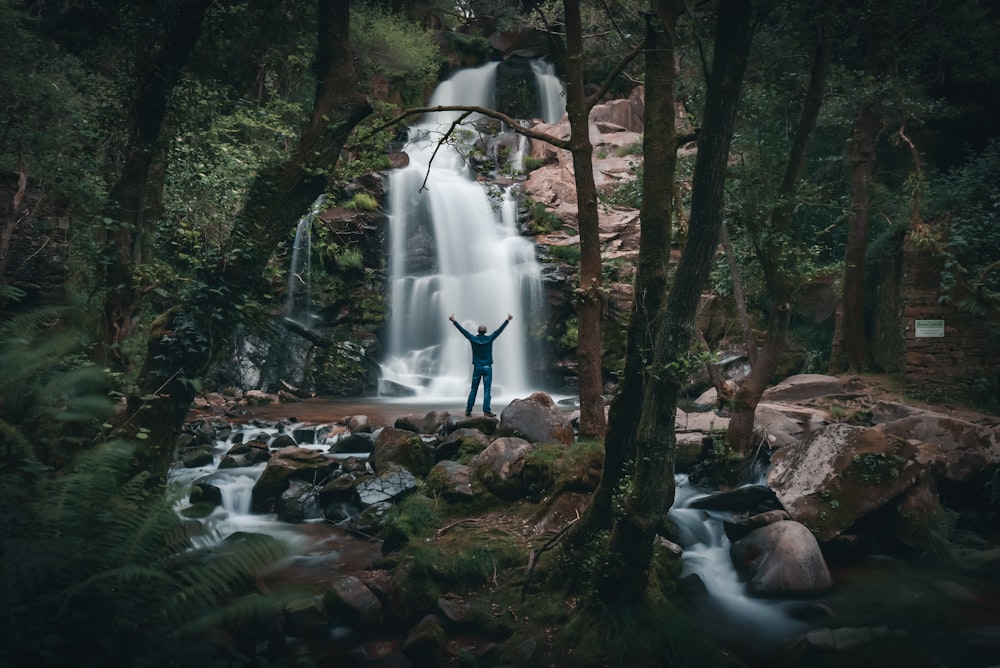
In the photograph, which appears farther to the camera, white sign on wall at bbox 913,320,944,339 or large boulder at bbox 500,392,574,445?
white sign on wall at bbox 913,320,944,339

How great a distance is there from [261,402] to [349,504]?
28.7ft

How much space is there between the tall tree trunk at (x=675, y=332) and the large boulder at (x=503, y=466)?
2211 mm

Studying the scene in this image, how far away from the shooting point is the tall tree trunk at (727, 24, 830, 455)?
7762 millimetres

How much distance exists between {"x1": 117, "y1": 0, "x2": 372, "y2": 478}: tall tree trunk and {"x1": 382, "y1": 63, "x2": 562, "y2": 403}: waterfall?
1124 centimetres

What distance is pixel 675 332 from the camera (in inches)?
172

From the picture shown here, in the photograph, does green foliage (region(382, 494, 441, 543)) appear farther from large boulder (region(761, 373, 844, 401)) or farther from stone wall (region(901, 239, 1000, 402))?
stone wall (region(901, 239, 1000, 402))

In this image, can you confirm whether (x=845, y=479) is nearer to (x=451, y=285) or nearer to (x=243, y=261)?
(x=243, y=261)

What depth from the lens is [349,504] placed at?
7816 mm

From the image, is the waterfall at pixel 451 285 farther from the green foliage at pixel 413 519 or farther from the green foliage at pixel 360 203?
the green foliage at pixel 413 519

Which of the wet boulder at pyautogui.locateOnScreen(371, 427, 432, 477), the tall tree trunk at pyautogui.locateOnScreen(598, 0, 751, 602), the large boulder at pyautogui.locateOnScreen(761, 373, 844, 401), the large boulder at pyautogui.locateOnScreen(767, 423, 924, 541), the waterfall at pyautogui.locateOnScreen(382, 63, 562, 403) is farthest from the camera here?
the waterfall at pyautogui.locateOnScreen(382, 63, 562, 403)

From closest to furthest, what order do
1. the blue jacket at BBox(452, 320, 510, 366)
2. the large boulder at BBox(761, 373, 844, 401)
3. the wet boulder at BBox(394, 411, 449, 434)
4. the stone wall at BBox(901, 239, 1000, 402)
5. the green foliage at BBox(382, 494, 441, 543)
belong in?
the green foliage at BBox(382, 494, 441, 543), the wet boulder at BBox(394, 411, 449, 434), the stone wall at BBox(901, 239, 1000, 402), the blue jacket at BBox(452, 320, 510, 366), the large boulder at BBox(761, 373, 844, 401)

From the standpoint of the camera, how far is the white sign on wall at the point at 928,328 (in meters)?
11.3

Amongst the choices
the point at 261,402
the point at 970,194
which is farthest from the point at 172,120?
the point at 970,194

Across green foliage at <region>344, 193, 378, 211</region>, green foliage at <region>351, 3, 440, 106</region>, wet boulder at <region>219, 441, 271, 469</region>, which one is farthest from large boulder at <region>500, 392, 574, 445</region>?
green foliage at <region>351, 3, 440, 106</region>
